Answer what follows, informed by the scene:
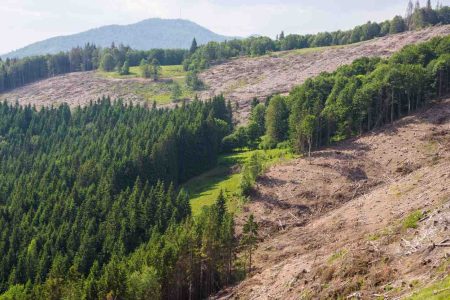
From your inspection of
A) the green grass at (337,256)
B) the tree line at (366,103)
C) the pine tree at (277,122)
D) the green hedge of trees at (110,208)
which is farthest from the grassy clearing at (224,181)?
the green grass at (337,256)

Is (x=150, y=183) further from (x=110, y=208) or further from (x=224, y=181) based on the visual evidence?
(x=110, y=208)

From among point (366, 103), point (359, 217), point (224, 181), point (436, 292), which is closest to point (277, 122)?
point (224, 181)

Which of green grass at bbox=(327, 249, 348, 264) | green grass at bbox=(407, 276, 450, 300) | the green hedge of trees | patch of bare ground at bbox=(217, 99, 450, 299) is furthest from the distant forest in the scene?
green grass at bbox=(407, 276, 450, 300)

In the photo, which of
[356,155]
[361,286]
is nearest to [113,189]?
[356,155]

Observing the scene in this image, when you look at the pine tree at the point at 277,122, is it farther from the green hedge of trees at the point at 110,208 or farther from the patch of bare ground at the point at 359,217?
the patch of bare ground at the point at 359,217

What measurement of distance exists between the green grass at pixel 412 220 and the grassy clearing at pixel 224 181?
41220mm

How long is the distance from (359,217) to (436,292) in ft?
129

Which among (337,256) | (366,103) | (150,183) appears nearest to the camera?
(337,256)

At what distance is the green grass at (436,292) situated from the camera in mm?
35312

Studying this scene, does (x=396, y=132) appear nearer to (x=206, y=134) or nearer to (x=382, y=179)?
(x=382, y=179)

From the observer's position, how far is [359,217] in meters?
75.4

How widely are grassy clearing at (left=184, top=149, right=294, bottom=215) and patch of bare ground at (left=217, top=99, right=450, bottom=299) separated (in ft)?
28.9

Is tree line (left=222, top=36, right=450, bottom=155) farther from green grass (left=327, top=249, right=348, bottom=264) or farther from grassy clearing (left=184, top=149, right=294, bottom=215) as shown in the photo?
green grass (left=327, top=249, right=348, bottom=264)

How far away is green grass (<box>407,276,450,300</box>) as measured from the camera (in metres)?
35.3
